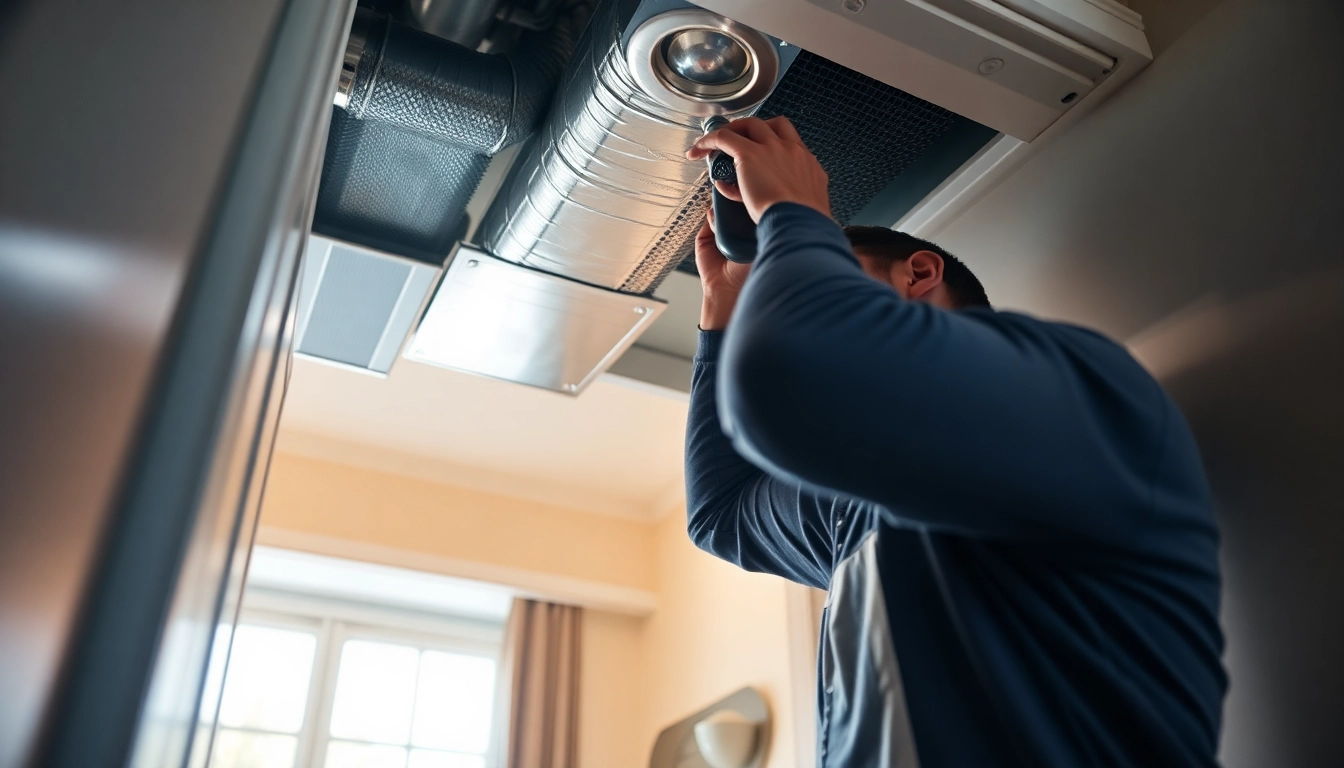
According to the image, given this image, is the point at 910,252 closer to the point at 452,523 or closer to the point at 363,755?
the point at 452,523

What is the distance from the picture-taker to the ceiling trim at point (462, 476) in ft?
10.5

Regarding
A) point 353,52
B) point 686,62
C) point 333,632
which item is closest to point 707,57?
point 686,62

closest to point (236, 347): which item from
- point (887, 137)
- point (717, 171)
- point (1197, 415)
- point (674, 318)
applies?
point (717, 171)

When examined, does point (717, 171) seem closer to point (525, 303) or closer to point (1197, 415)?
point (1197, 415)

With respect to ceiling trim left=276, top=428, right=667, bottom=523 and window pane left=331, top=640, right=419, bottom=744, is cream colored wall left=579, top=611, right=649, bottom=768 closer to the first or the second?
ceiling trim left=276, top=428, right=667, bottom=523

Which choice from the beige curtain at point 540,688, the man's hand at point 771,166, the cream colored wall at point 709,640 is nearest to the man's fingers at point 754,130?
the man's hand at point 771,166

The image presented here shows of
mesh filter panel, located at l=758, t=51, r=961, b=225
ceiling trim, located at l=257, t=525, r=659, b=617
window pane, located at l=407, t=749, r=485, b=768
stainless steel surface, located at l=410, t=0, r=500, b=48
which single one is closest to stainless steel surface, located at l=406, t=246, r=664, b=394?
stainless steel surface, located at l=410, t=0, r=500, b=48

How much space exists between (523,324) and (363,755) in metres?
2.12

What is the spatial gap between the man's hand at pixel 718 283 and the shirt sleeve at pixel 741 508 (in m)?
0.02

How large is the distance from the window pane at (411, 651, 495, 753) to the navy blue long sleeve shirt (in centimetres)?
294

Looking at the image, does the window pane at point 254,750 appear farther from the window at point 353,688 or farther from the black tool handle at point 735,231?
the black tool handle at point 735,231

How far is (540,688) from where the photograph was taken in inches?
127

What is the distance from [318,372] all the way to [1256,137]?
2484 mm

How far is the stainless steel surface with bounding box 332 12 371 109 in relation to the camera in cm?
132
